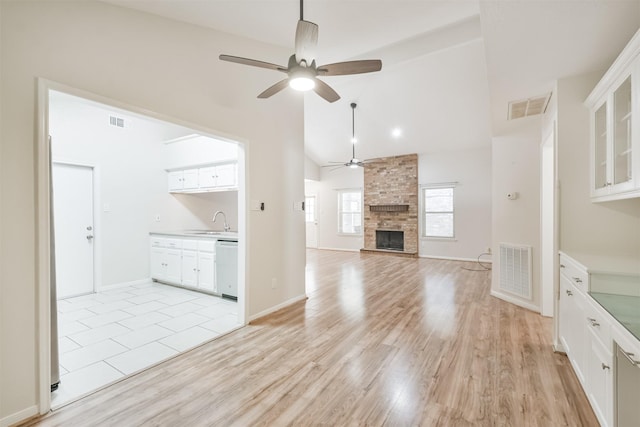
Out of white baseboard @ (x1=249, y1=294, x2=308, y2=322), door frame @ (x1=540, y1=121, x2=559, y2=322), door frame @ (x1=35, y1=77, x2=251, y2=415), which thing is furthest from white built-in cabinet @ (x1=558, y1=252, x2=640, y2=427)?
door frame @ (x1=35, y1=77, x2=251, y2=415)

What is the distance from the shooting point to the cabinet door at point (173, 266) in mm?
4723

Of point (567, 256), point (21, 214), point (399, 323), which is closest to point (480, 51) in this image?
point (567, 256)

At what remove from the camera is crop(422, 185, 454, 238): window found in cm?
778

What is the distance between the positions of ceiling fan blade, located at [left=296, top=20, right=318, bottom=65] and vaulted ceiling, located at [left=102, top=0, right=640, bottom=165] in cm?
90

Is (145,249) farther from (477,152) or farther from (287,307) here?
(477,152)

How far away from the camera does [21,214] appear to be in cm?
173

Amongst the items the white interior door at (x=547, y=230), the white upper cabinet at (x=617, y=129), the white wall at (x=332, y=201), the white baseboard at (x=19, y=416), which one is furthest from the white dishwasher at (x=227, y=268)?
the white wall at (x=332, y=201)

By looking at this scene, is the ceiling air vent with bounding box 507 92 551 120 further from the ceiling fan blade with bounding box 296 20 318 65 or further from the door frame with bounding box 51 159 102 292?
the door frame with bounding box 51 159 102 292

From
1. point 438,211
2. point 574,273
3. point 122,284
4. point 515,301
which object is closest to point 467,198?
point 438,211

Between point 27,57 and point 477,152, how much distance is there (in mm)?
8193

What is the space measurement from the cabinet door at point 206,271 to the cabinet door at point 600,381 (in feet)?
13.6

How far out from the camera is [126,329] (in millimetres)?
3094

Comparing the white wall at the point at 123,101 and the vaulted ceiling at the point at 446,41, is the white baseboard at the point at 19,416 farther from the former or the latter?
the vaulted ceiling at the point at 446,41

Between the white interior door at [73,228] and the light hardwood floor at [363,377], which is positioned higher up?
the white interior door at [73,228]
